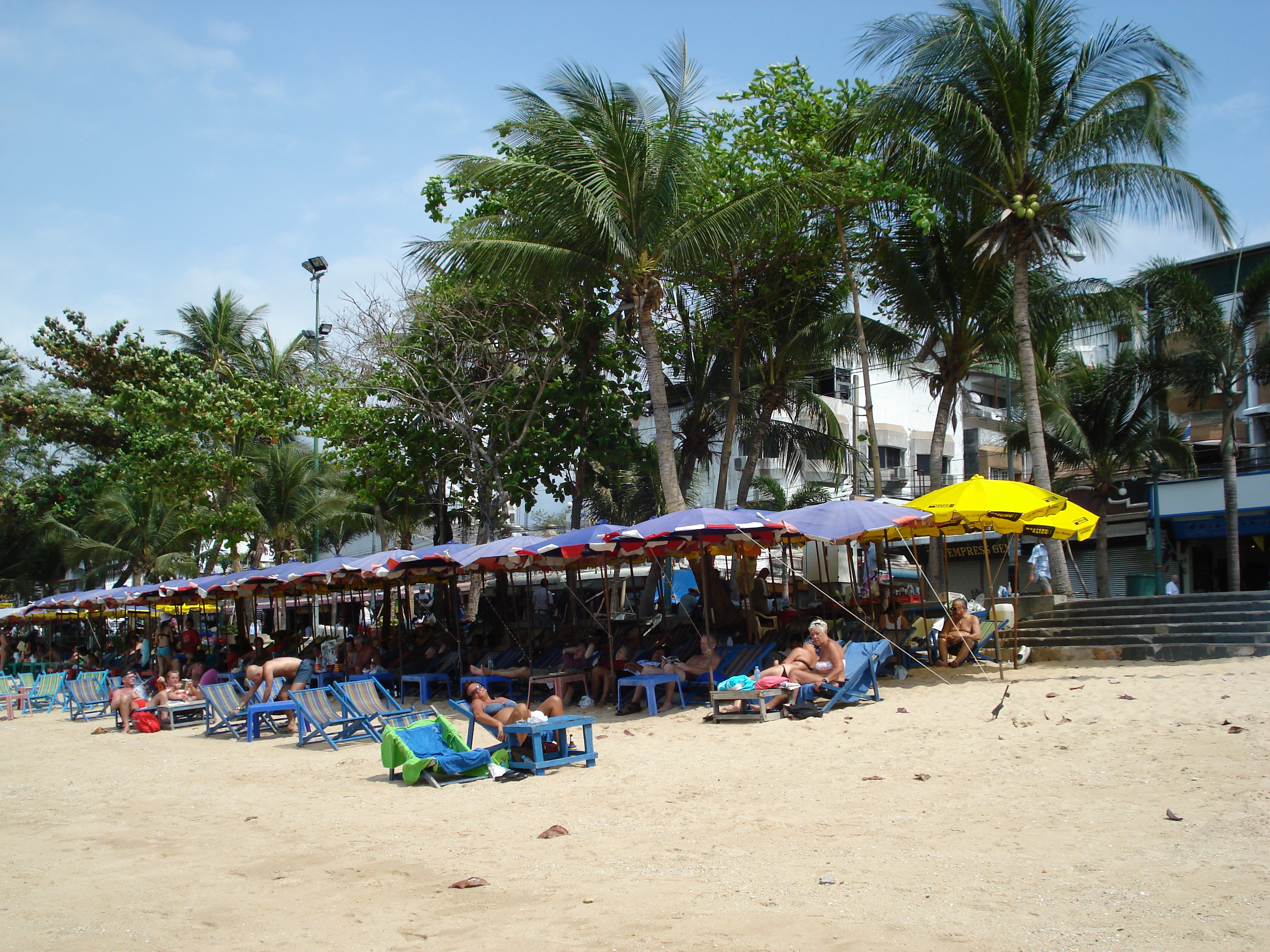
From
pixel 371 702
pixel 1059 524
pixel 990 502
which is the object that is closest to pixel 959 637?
pixel 1059 524

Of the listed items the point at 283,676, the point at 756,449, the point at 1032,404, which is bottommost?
the point at 283,676

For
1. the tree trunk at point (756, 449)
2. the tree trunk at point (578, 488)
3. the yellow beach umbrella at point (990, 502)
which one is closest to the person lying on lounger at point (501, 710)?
the yellow beach umbrella at point (990, 502)

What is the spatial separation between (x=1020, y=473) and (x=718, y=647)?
945 inches

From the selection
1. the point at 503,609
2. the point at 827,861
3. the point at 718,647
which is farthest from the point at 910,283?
the point at 827,861

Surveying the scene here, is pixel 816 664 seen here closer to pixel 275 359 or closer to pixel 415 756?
pixel 415 756

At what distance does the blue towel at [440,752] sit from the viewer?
8.73 meters

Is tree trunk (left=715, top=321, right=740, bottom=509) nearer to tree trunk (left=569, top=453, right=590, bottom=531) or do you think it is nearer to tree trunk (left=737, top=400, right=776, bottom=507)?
tree trunk (left=737, top=400, right=776, bottom=507)

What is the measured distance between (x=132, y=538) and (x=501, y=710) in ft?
100

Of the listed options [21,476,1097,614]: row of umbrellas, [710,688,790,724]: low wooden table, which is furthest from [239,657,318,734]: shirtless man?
[710,688,790,724]: low wooden table

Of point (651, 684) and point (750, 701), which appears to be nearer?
point (750, 701)

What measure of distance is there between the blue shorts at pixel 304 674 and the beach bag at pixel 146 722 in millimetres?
2190

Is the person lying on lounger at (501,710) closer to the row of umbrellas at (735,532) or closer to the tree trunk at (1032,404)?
the row of umbrellas at (735,532)

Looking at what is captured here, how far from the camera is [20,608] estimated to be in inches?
985

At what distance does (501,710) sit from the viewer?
9.51 meters
